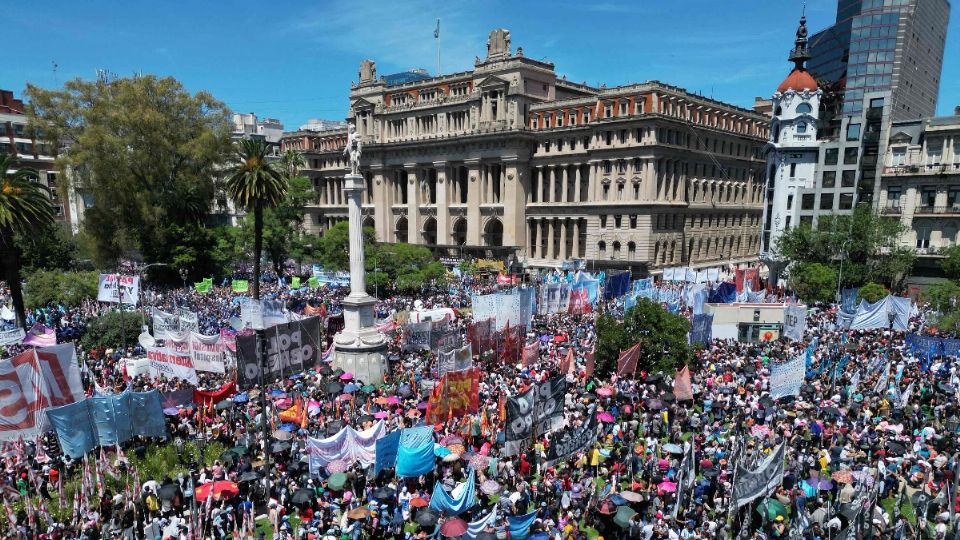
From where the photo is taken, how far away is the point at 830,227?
49.4 metres

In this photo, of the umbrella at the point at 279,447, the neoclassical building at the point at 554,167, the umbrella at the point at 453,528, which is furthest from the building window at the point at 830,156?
the umbrella at the point at 279,447

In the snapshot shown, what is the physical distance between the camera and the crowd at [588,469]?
15.2m

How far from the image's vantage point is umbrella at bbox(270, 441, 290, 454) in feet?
61.6

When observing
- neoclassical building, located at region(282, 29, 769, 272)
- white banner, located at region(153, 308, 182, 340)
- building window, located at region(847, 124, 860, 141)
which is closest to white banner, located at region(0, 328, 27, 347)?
white banner, located at region(153, 308, 182, 340)

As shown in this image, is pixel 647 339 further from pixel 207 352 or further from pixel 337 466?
pixel 207 352

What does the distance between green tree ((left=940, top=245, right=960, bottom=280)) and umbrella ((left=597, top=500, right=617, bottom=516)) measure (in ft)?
141

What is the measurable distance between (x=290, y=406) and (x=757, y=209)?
7191 centimetres

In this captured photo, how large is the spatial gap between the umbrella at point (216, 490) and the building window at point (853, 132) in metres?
57.1

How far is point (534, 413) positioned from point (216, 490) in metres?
9.29

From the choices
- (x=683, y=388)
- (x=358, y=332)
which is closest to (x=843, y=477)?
(x=683, y=388)

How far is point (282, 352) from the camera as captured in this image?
25.5 metres

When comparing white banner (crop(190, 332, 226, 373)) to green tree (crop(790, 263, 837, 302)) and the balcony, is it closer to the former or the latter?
green tree (crop(790, 263, 837, 302))

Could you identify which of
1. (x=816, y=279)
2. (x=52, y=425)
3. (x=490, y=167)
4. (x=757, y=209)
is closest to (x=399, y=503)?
(x=52, y=425)

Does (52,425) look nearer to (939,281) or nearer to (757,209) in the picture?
(939,281)
